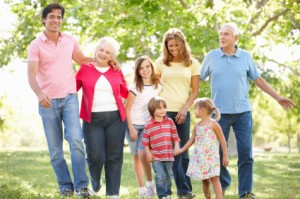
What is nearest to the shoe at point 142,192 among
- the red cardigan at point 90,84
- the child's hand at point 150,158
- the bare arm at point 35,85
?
the child's hand at point 150,158

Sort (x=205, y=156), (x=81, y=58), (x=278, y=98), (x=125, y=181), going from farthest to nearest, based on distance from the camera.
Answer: (x=125, y=181) < (x=278, y=98) < (x=81, y=58) < (x=205, y=156)

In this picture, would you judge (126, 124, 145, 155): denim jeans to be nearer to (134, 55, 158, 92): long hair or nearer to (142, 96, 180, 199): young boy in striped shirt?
(142, 96, 180, 199): young boy in striped shirt

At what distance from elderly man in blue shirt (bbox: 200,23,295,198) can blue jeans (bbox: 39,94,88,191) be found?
1954mm

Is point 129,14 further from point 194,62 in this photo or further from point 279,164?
point 194,62

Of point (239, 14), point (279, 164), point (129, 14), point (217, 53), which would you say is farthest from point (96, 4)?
point (217, 53)

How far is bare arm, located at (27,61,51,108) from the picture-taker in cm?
630

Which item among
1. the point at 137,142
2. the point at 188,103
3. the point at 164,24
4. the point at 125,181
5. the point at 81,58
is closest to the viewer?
the point at 81,58

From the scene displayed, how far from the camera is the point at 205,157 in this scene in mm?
6590

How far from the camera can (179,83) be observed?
Answer: 716 centimetres

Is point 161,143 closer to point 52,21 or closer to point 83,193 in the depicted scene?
point 83,193

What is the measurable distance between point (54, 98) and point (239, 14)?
12762mm

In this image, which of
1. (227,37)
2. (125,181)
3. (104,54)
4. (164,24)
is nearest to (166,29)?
(164,24)

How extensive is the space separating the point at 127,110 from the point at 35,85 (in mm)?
1264

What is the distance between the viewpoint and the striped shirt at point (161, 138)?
6.72 m
